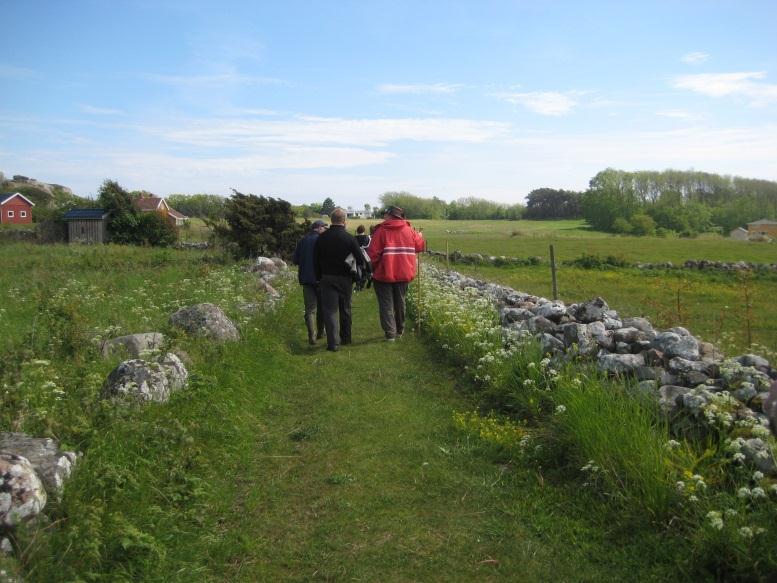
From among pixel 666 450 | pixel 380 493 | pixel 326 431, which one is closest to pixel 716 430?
pixel 666 450

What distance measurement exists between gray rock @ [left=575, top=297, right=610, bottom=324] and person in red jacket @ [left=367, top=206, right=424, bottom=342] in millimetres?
3216

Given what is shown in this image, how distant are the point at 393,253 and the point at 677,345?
5665 mm

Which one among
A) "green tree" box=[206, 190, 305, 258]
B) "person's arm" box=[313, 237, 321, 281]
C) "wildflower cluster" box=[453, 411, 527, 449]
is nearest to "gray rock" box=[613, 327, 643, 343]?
"wildflower cluster" box=[453, 411, 527, 449]

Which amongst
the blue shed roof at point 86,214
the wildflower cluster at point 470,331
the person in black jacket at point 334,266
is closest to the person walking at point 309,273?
the person in black jacket at point 334,266

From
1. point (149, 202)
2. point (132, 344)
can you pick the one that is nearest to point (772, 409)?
point (132, 344)

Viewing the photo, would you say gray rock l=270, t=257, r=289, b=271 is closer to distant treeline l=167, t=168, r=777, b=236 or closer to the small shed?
the small shed

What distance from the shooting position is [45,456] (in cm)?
415

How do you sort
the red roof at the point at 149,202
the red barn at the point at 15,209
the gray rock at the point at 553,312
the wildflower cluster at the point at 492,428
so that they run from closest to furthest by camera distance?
the wildflower cluster at the point at 492,428 < the gray rock at the point at 553,312 < the red roof at the point at 149,202 < the red barn at the point at 15,209

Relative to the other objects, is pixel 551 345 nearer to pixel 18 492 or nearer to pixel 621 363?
pixel 621 363

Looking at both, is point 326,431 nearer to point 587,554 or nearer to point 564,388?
point 564,388

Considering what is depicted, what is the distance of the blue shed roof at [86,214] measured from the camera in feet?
157

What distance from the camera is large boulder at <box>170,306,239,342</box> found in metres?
9.35

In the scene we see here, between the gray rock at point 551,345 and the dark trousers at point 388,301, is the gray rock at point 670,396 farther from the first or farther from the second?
the dark trousers at point 388,301

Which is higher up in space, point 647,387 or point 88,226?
point 88,226
